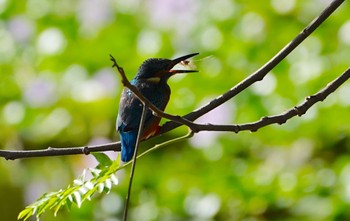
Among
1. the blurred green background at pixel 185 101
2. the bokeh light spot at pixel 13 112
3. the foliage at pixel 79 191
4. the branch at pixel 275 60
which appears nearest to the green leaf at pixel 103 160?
the foliage at pixel 79 191

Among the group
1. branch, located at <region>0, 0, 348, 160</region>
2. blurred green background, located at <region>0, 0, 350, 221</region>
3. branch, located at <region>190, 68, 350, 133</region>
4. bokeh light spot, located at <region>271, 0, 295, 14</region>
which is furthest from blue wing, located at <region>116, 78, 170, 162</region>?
bokeh light spot, located at <region>271, 0, 295, 14</region>

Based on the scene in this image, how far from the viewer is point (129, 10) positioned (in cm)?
433

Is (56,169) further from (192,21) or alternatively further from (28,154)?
(28,154)

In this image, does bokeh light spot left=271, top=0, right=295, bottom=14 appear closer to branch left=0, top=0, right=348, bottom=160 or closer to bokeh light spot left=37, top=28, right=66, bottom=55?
bokeh light spot left=37, top=28, right=66, bottom=55

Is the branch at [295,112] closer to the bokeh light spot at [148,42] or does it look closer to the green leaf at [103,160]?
the green leaf at [103,160]

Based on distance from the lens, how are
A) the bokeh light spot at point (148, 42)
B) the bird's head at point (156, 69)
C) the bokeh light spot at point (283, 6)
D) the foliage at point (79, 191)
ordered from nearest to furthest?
1. the foliage at point (79, 191)
2. the bird's head at point (156, 69)
3. the bokeh light spot at point (148, 42)
4. the bokeh light spot at point (283, 6)

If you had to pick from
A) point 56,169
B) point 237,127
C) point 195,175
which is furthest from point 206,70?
point 237,127

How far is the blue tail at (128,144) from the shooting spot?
2.20m

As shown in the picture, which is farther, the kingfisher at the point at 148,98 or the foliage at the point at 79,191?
the kingfisher at the point at 148,98

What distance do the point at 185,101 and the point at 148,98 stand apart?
1417 millimetres

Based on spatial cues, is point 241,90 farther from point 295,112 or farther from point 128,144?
point 128,144

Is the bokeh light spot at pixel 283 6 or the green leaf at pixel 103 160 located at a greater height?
the bokeh light spot at pixel 283 6

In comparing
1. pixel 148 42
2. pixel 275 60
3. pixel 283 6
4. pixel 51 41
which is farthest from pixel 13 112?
pixel 275 60

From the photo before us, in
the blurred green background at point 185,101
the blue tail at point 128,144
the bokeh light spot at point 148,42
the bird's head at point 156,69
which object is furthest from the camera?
the bokeh light spot at point 148,42
